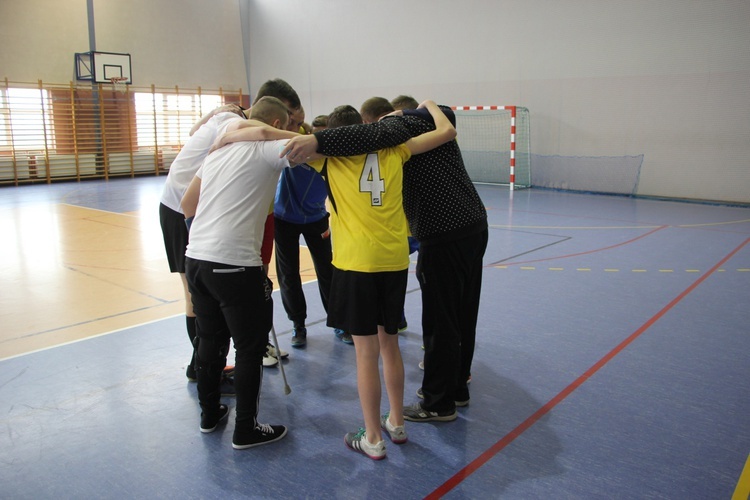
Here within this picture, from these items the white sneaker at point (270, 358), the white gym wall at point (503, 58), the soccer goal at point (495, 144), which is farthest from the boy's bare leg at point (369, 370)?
the soccer goal at point (495, 144)

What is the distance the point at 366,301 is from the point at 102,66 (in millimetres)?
15134

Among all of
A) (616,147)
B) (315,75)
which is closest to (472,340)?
(616,147)

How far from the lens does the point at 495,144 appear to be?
14070 millimetres

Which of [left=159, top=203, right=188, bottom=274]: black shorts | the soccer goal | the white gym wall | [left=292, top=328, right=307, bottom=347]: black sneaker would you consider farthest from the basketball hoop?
[left=159, top=203, right=188, bottom=274]: black shorts

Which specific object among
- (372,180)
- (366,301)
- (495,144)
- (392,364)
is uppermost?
(495,144)

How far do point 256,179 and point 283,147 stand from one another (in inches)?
8.4

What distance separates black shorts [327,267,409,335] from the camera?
2.64 metres

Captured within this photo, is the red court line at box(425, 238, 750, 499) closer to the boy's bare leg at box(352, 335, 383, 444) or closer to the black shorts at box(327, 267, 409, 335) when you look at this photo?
the boy's bare leg at box(352, 335, 383, 444)

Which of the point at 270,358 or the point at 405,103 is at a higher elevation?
the point at 405,103

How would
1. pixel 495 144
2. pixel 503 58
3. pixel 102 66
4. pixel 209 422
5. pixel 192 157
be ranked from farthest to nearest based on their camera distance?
pixel 102 66 → pixel 495 144 → pixel 503 58 → pixel 192 157 → pixel 209 422

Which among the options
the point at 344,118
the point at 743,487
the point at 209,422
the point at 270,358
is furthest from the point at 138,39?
the point at 743,487

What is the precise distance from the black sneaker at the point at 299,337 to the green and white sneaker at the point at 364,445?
1.35 m

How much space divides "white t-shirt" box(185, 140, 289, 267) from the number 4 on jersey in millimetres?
363

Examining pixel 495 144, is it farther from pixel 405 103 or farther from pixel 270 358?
pixel 270 358
